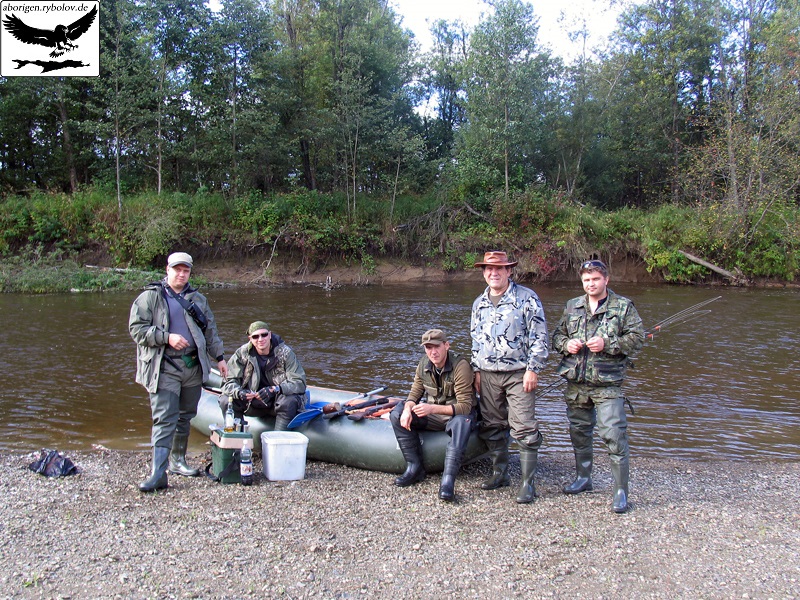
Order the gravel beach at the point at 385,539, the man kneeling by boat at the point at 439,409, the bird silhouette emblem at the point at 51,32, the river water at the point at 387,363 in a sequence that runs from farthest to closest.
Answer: the bird silhouette emblem at the point at 51,32, the river water at the point at 387,363, the man kneeling by boat at the point at 439,409, the gravel beach at the point at 385,539

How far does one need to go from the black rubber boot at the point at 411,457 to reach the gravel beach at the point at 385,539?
9 centimetres

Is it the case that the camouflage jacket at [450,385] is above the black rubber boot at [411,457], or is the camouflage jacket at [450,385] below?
above

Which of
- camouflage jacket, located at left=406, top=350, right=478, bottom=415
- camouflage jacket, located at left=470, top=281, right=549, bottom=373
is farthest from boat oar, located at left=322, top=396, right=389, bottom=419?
camouflage jacket, located at left=470, top=281, right=549, bottom=373

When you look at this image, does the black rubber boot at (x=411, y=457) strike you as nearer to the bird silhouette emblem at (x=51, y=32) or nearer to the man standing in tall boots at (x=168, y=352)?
the man standing in tall boots at (x=168, y=352)

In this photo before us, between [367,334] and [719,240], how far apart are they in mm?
14272

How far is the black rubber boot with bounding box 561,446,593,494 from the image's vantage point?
4.64 m

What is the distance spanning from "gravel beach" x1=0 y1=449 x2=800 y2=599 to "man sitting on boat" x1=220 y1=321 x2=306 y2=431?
2.02 feet

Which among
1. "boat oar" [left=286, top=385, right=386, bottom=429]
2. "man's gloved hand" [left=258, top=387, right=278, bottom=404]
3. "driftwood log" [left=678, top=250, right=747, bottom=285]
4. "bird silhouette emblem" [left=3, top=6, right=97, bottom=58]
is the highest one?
"bird silhouette emblem" [left=3, top=6, right=97, bottom=58]

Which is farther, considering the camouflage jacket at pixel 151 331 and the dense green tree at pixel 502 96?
the dense green tree at pixel 502 96

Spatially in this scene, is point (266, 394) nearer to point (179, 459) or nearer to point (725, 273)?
point (179, 459)

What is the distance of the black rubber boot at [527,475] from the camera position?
14.6 ft

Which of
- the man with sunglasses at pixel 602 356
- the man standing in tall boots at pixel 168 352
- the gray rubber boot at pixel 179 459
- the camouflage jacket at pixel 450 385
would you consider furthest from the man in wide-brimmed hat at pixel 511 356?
the gray rubber boot at pixel 179 459

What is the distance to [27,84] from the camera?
20719 millimetres

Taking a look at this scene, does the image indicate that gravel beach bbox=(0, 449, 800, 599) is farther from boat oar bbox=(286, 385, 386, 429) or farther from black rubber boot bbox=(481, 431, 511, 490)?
boat oar bbox=(286, 385, 386, 429)
